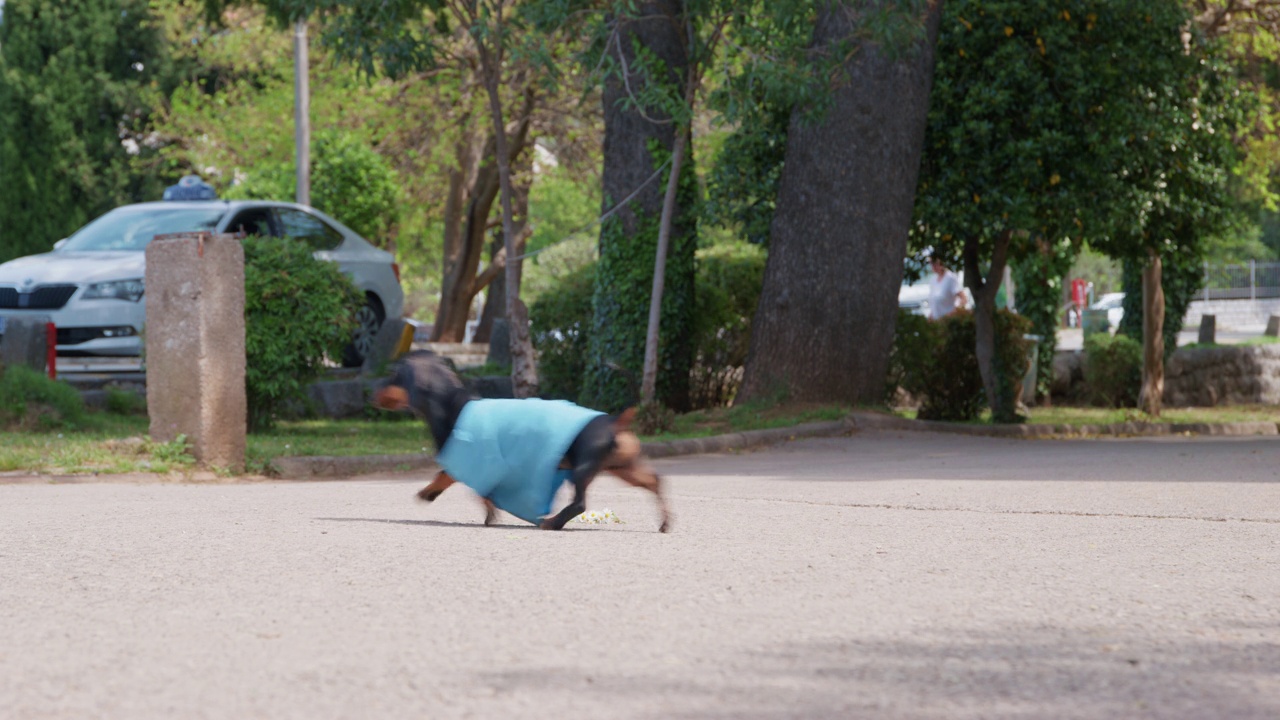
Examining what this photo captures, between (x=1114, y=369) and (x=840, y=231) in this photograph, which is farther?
(x=1114, y=369)

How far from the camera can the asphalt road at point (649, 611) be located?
3619mm

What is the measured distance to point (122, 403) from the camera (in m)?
13.8

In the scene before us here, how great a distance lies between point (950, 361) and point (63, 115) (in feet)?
100

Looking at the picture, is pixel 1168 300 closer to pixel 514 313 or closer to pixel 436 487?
pixel 514 313

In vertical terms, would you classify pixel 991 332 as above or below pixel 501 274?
below

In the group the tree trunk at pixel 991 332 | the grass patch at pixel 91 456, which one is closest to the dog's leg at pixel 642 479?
the grass patch at pixel 91 456

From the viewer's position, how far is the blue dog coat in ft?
20.7

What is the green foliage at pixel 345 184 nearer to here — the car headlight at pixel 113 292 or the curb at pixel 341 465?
the car headlight at pixel 113 292

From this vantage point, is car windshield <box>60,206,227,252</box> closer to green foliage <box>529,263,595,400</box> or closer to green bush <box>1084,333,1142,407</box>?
green foliage <box>529,263,595,400</box>

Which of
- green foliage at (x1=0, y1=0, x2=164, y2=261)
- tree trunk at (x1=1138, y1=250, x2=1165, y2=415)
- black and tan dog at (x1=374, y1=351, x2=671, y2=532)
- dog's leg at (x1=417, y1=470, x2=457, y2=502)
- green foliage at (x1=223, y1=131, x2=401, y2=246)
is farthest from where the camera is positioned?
green foliage at (x1=0, y1=0, x2=164, y2=261)

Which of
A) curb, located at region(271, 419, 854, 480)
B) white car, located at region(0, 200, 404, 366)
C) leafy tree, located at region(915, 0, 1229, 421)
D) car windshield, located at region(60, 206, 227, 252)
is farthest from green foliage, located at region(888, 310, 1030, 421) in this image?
car windshield, located at region(60, 206, 227, 252)

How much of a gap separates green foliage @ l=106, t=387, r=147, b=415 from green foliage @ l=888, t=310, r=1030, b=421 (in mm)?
7723

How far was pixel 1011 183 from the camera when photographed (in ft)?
50.4

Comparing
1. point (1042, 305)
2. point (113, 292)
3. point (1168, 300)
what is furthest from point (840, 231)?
point (1168, 300)
